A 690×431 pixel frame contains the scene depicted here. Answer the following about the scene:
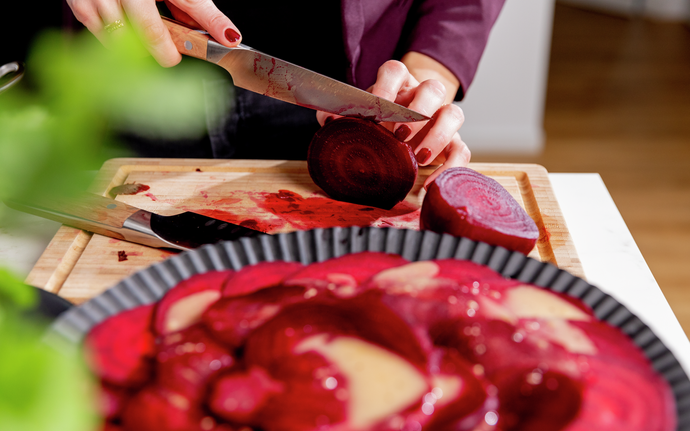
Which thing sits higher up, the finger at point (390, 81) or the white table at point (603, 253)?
the finger at point (390, 81)

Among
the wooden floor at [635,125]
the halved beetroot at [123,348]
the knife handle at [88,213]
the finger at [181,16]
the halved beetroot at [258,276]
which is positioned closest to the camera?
the halved beetroot at [123,348]

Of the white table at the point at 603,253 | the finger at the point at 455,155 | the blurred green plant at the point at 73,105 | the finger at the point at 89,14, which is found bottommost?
the white table at the point at 603,253

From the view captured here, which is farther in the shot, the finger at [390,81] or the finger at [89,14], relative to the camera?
the finger at [390,81]

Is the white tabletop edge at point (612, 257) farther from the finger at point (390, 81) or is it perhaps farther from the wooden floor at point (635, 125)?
the wooden floor at point (635, 125)

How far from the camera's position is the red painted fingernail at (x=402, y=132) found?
1071 mm

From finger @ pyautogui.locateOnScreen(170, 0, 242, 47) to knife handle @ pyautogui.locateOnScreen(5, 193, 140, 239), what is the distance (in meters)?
0.39

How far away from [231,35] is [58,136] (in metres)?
0.90

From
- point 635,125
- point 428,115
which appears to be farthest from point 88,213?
point 635,125

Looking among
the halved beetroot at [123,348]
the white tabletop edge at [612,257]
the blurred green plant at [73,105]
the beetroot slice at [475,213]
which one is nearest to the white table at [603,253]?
the white tabletop edge at [612,257]

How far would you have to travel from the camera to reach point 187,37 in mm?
1090

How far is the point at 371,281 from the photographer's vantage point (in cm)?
76

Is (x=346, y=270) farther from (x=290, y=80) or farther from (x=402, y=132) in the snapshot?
(x=290, y=80)

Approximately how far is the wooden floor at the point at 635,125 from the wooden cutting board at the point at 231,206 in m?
1.78

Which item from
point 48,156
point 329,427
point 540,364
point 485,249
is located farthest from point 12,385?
point 485,249
